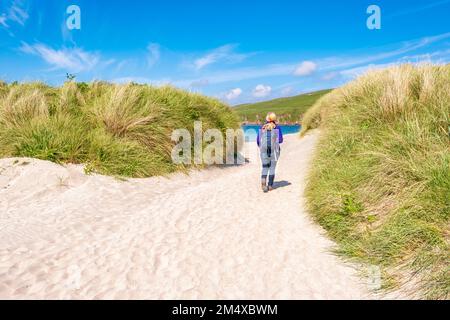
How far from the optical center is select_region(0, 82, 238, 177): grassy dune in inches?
408

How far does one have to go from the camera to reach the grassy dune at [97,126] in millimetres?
10367

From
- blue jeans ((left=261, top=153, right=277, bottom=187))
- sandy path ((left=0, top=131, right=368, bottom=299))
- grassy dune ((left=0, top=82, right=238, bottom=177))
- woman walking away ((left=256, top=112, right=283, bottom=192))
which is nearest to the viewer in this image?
sandy path ((left=0, top=131, right=368, bottom=299))

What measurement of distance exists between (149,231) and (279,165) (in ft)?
26.1

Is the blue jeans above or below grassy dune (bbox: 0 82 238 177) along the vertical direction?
below

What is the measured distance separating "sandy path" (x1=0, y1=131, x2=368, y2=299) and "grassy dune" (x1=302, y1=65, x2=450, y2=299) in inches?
18.9

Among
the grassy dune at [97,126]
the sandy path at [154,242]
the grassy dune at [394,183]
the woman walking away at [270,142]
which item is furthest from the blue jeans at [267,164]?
the grassy dune at [97,126]

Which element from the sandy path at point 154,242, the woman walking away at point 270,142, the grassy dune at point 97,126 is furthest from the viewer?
the grassy dune at point 97,126

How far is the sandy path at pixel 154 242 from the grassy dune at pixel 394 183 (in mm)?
480

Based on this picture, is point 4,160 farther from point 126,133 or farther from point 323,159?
point 323,159

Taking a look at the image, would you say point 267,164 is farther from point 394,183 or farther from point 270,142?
point 394,183

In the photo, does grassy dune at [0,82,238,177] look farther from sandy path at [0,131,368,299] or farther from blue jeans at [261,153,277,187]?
blue jeans at [261,153,277,187]

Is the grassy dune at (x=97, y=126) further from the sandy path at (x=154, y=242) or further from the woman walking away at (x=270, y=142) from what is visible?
the woman walking away at (x=270, y=142)

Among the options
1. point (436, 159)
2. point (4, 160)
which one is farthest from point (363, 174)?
point (4, 160)

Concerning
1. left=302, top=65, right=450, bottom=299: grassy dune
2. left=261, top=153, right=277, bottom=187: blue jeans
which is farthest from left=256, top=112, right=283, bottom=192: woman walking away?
left=302, top=65, right=450, bottom=299: grassy dune
